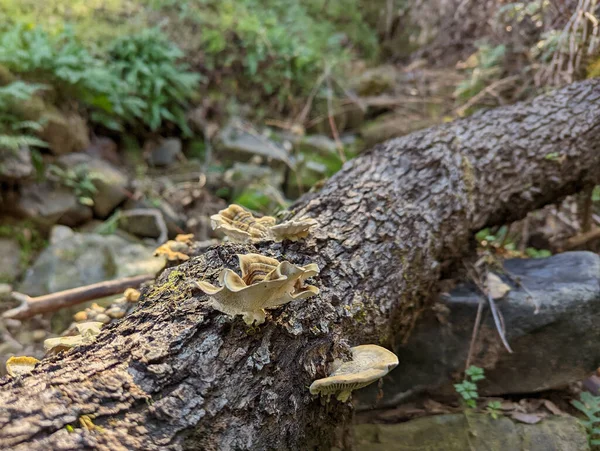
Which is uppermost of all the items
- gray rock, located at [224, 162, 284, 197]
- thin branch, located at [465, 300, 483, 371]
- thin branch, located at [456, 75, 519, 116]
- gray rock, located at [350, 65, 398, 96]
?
gray rock, located at [350, 65, 398, 96]

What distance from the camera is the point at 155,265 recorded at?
4.89 meters

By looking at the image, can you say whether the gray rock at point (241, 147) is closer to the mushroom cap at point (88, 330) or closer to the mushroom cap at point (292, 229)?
the mushroom cap at point (292, 229)

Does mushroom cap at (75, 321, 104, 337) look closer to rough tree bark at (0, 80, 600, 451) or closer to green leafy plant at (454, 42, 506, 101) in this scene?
rough tree bark at (0, 80, 600, 451)

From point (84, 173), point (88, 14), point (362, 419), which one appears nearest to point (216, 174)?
point (84, 173)

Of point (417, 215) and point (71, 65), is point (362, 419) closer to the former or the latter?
point (417, 215)

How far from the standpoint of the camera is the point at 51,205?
551 cm

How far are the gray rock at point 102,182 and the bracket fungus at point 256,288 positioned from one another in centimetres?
500

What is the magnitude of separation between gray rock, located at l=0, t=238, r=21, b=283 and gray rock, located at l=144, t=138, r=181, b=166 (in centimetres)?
256

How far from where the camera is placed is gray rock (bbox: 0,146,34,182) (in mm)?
4996

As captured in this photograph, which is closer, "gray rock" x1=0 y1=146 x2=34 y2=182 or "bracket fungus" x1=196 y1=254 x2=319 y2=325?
"bracket fungus" x1=196 y1=254 x2=319 y2=325

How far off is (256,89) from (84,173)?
384 centimetres

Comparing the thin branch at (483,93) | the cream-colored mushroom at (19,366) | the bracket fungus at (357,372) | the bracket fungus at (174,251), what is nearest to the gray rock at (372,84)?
the thin branch at (483,93)

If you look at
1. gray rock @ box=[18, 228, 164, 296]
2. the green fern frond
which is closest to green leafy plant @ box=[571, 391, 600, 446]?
gray rock @ box=[18, 228, 164, 296]

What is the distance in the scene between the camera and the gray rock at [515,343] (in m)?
2.68
